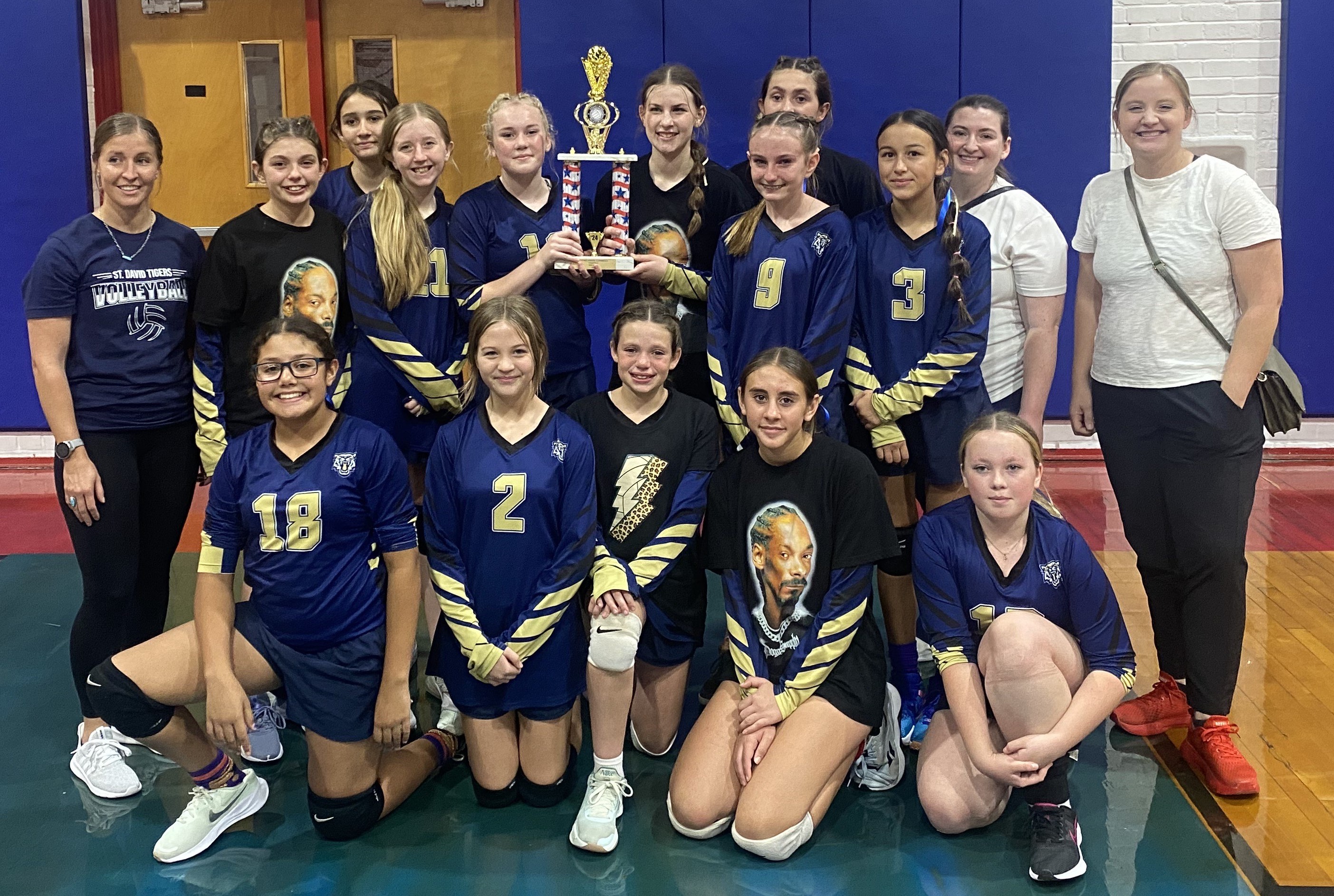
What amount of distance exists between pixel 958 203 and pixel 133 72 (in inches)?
206

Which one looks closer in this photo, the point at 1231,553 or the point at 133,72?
the point at 1231,553

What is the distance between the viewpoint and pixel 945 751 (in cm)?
309

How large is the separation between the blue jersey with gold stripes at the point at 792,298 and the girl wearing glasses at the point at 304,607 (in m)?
1.10

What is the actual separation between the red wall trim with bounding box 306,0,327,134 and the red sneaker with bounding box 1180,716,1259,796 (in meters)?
5.40

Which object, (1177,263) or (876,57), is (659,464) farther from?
(876,57)

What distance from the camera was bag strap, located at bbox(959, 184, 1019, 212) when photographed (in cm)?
370

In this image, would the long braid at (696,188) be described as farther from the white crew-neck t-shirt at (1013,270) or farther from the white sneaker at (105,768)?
the white sneaker at (105,768)

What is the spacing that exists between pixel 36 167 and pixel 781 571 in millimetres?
5591

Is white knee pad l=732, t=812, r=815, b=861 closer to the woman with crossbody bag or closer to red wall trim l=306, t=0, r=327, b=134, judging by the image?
the woman with crossbody bag

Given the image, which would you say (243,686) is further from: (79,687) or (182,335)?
(182,335)

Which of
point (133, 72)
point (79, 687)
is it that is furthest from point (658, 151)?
point (133, 72)

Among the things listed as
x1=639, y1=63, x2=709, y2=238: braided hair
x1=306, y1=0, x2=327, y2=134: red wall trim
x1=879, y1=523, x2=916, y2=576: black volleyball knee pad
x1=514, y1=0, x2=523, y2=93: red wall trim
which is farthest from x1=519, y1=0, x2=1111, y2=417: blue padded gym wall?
x1=879, y1=523, x2=916, y2=576: black volleyball knee pad

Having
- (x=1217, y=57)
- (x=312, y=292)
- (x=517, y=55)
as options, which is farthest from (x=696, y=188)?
(x=1217, y=57)

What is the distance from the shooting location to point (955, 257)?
342 centimetres
